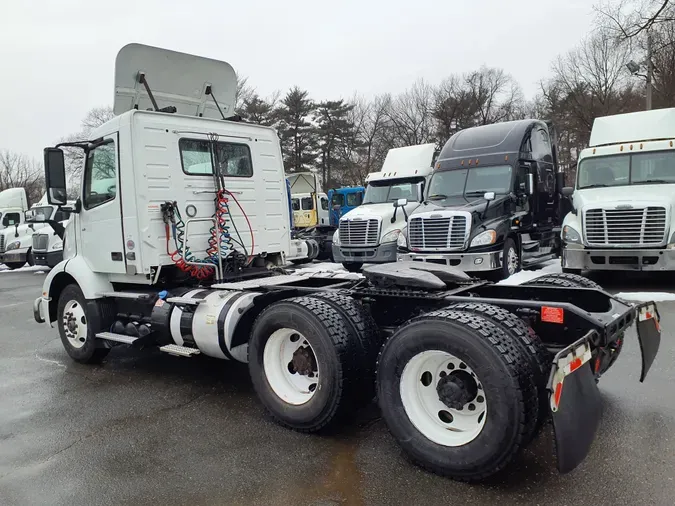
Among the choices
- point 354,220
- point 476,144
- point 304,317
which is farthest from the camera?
point 354,220

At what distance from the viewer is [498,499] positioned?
3023mm

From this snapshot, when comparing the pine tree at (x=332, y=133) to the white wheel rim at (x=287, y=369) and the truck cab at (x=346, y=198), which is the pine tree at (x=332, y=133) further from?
the white wheel rim at (x=287, y=369)

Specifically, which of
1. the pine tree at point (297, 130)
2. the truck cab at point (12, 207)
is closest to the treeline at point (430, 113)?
the pine tree at point (297, 130)

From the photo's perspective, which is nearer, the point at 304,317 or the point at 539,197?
the point at 304,317

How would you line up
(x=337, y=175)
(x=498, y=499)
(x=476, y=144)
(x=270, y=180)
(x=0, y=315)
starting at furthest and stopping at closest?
1. (x=337, y=175)
2. (x=476, y=144)
3. (x=0, y=315)
4. (x=270, y=180)
5. (x=498, y=499)

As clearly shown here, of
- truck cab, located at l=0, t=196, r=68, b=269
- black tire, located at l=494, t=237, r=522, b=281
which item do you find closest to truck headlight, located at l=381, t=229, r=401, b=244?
black tire, located at l=494, t=237, r=522, b=281

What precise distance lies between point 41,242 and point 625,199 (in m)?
16.1

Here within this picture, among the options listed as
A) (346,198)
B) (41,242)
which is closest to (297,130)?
(346,198)

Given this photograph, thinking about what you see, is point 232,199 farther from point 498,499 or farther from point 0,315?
point 0,315

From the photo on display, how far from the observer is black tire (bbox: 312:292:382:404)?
388cm

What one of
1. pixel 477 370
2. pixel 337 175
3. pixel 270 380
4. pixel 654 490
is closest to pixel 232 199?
pixel 270 380

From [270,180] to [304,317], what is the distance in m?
3.11

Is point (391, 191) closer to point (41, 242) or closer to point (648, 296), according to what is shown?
point (648, 296)

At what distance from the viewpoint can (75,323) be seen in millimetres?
6336
